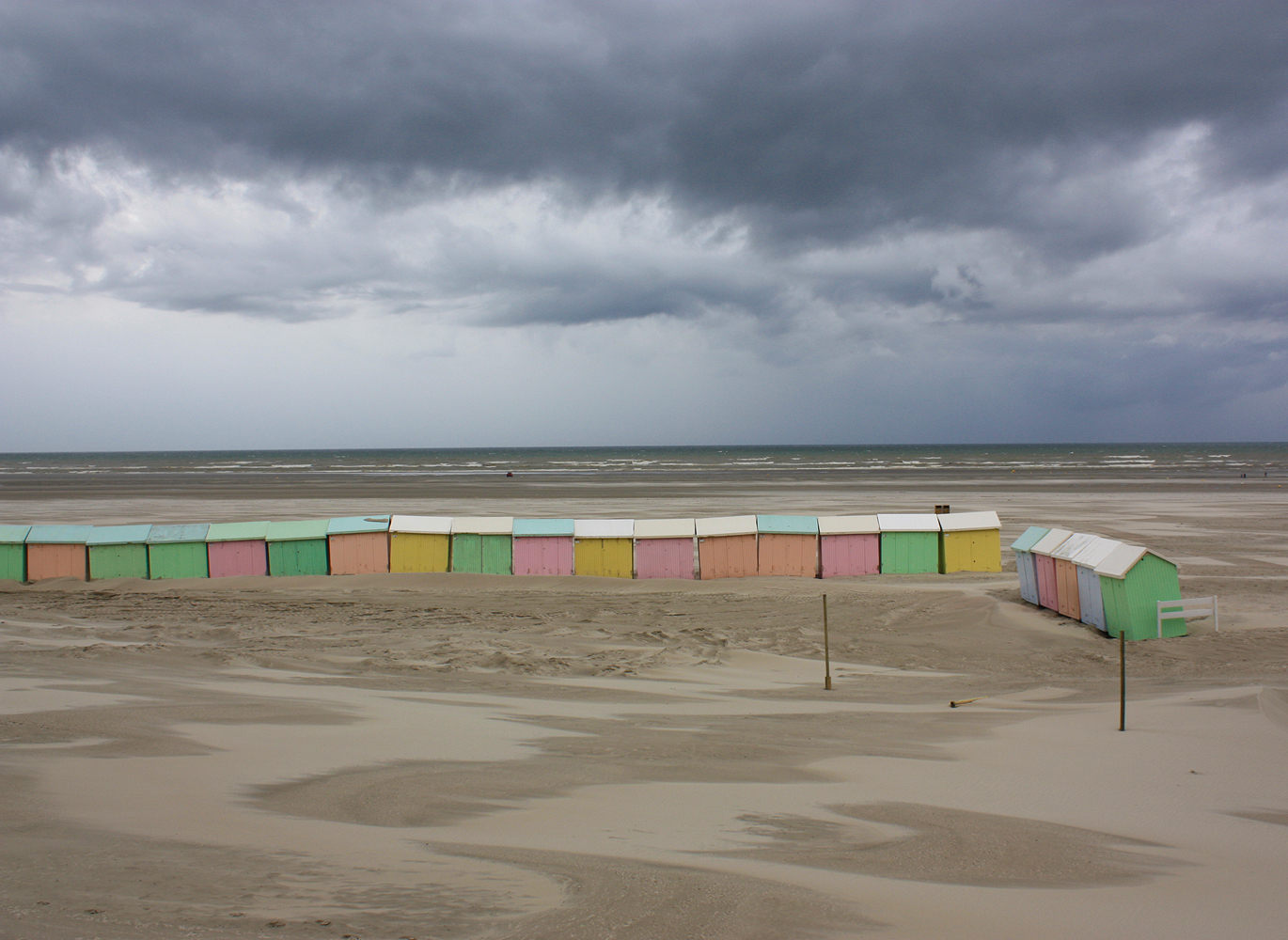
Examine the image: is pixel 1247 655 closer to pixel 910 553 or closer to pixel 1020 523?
pixel 910 553

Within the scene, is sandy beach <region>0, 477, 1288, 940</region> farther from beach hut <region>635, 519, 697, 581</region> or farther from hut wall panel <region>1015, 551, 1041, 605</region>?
beach hut <region>635, 519, 697, 581</region>

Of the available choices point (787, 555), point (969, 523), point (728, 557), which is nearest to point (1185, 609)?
point (969, 523)

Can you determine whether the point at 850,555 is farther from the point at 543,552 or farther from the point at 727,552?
the point at 543,552

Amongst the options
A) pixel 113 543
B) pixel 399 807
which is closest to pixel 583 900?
pixel 399 807

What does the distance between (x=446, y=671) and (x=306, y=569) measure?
10.1 meters

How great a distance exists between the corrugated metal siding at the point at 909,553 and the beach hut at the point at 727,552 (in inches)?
124

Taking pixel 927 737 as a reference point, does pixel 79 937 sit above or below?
above

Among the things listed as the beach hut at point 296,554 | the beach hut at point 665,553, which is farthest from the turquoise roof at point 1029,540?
the beach hut at point 296,554

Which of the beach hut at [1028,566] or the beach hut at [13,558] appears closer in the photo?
the beach hut at [1028,566]

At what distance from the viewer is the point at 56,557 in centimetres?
1988

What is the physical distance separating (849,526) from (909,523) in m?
1.51

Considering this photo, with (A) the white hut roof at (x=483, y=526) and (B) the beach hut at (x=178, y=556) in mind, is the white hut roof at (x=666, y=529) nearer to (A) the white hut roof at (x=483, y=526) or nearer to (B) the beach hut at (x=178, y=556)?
(A) the white hut roof at (x=483, y=526)

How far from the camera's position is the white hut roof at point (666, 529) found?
19492 mm

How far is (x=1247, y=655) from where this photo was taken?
485 inches
